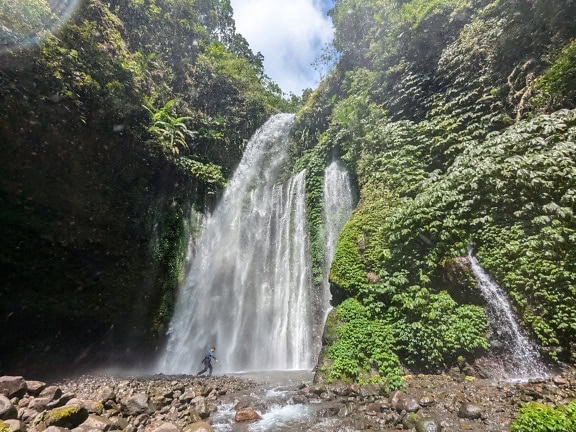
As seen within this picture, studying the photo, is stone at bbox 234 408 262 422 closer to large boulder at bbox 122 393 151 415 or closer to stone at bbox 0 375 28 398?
large boulder at bbox 122 393 151 415

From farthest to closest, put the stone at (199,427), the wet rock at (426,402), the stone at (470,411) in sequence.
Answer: the wet rock at (426,402) < the stone at (199,427) < the stone at (470,411)

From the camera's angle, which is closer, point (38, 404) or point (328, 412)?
point (38, 404)

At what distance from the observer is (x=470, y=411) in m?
5.70

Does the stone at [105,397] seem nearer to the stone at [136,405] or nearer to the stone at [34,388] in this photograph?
the stone at [136,405]

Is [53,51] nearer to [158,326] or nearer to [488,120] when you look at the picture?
[158,326]

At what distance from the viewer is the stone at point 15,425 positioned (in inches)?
211

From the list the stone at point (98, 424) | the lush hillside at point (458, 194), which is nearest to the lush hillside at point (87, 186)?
the stone at point (98, 424)

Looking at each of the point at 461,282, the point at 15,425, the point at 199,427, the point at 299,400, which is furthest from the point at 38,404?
the point at 461,282

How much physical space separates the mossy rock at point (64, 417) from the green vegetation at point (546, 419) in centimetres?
732

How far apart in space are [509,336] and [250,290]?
35.7ft

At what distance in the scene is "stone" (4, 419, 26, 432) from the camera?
535 centimetres

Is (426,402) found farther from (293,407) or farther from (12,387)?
(12,387)

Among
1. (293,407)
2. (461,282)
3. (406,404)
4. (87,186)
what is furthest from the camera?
(87,186)

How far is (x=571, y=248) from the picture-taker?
7.18 m
